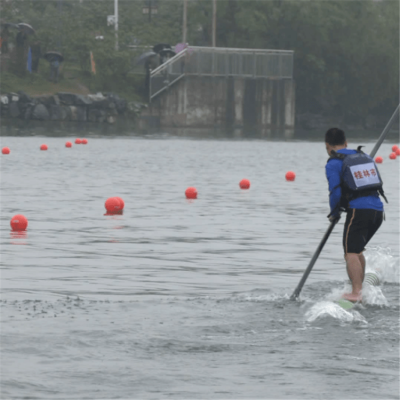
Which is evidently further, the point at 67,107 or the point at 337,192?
the point at 67,107

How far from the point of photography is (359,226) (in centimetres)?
1067

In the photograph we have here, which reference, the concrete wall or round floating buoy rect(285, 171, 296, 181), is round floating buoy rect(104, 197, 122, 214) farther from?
the concrete wall

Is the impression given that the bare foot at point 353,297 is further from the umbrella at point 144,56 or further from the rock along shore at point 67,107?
the umbrella at point 144,56

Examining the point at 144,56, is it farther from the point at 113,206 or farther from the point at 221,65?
the point at 113,206

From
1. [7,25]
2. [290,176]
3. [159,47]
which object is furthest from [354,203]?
[159,47]

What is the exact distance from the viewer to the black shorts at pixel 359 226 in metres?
10.7

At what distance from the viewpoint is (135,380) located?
7488mm

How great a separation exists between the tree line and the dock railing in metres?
3.84

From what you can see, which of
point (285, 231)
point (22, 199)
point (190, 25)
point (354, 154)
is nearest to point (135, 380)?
point (354, 154)

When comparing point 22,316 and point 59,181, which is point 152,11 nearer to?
point 59,181

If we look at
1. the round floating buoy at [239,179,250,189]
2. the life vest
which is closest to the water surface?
the life vest

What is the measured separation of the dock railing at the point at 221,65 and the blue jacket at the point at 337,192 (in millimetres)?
65703

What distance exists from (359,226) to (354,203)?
215 mm

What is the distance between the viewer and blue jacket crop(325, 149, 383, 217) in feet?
34.7
